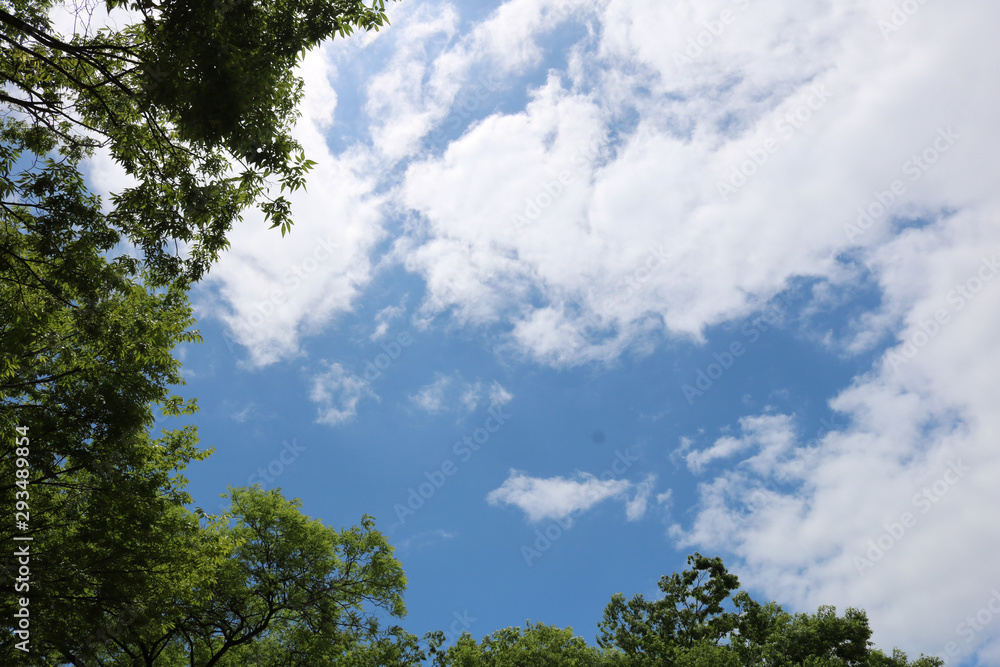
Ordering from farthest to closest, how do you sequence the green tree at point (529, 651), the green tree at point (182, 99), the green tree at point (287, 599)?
the green tree at point (529, 651) < the green tree at point (287, 599) < the green tree at point (182, 99)

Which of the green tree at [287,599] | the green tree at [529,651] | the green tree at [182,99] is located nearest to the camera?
the green tree at [182,99]

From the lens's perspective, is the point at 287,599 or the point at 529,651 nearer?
the point at 287,599

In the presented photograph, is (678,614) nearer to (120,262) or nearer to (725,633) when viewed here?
(725,633)

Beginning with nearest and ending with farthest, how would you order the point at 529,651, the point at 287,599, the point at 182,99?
the point at 182,99
the point at 287,599
the point at 529,651

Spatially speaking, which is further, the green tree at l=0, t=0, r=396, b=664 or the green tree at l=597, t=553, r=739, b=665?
the green tree at l=597, t=553, r=739, b=665

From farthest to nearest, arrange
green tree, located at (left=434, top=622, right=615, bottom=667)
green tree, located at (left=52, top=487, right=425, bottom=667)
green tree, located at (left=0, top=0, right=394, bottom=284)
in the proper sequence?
green tree, located at (left=434, top=622, right=615, bottom=667) < green tree, located at (left=52, top=487, right=425, bottom=667) < green tree, located at (left=0, top=0, right=394, bottom=284)

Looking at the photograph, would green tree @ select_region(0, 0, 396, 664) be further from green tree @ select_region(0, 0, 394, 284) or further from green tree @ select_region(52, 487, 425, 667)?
green tree @ select_region(52, 487, 425, 667)

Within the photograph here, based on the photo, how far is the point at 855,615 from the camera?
2745 cm

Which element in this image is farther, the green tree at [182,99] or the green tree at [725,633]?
the green tree at [725,633]

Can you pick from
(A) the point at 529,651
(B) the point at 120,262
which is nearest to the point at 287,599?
(A) the point at 529,651

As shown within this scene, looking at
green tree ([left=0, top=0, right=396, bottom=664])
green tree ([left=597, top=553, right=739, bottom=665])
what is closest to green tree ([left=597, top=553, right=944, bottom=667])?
Result: green tree ([left=597, top=553, right=739, bottom=665])

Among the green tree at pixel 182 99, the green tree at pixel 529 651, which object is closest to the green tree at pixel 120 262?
the green tree at pixel 182 99

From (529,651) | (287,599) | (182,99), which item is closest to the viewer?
(182,99)

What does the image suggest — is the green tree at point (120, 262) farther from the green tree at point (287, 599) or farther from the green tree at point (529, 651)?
the green tree at point (529, 651)
